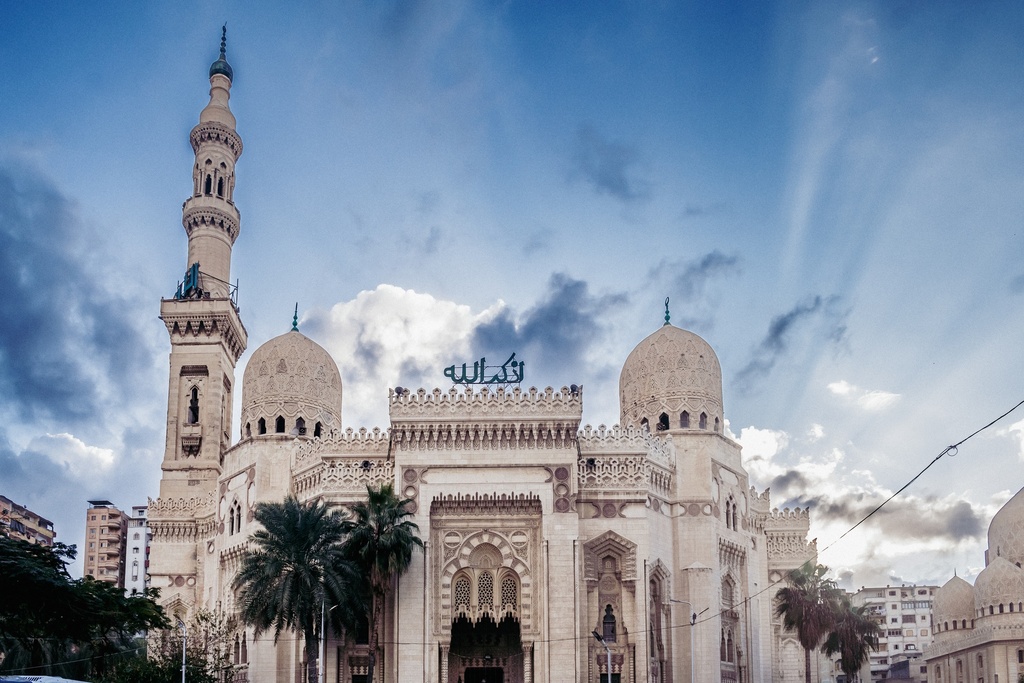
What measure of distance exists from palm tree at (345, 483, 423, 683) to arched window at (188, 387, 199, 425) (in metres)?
19.4

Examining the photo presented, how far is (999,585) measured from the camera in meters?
75.4

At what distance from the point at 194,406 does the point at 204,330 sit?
4142mm

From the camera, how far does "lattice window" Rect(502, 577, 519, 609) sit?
1987 inches

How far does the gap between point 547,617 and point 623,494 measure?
6.44 m

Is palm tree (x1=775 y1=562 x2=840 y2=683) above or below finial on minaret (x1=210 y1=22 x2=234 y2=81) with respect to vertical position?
below

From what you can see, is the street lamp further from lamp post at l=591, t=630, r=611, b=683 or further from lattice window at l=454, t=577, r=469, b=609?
lamp post at l=591, t=630, r=611, b=683

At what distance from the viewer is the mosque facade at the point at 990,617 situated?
74.1m

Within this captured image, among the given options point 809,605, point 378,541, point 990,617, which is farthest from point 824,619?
point 990,617

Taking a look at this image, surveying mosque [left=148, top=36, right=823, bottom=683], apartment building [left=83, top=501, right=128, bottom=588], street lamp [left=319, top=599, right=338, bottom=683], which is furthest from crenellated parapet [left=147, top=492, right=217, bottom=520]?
apartment building [left=83, top=501, right=128, bottom=588]

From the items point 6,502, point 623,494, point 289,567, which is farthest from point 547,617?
point 6,502

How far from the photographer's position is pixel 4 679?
23.2m

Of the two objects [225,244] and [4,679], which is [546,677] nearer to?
[4,679]

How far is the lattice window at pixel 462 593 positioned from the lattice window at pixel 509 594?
1547 millimetres

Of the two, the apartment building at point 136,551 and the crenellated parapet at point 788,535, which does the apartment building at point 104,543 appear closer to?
the apartment building at point 136,551
